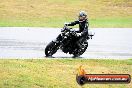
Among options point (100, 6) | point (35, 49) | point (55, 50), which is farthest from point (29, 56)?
point (100, 6)

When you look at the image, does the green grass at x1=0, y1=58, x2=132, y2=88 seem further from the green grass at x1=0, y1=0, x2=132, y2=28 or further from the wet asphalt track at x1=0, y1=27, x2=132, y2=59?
the green grass at x1=0, y1=0, x2=132, y2=28

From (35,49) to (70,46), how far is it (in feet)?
9.42

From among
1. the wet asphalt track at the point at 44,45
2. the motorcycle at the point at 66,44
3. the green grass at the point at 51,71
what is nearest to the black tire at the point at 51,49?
the motorcycle at the point at 66,44

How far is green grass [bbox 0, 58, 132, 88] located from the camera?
1357 centimetres

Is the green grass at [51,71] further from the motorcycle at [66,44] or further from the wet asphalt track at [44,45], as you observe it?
the wet asphalt track at [44,45]

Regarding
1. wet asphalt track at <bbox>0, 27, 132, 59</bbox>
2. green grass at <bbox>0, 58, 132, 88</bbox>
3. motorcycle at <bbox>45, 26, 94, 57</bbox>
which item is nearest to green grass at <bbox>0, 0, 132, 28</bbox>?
wet asphalt track at <bbox>0, 27, 132, 59</bbox>

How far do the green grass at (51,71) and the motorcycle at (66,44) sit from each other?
1.79m

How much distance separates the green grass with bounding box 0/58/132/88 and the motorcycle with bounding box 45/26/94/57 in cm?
179

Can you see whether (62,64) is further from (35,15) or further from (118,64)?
(35,15)

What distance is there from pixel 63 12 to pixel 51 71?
32153 millimetres

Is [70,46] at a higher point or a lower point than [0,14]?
higher

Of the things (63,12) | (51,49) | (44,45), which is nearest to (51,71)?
(51,49)

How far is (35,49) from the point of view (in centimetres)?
2203

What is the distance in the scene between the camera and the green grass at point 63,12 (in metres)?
41.8
